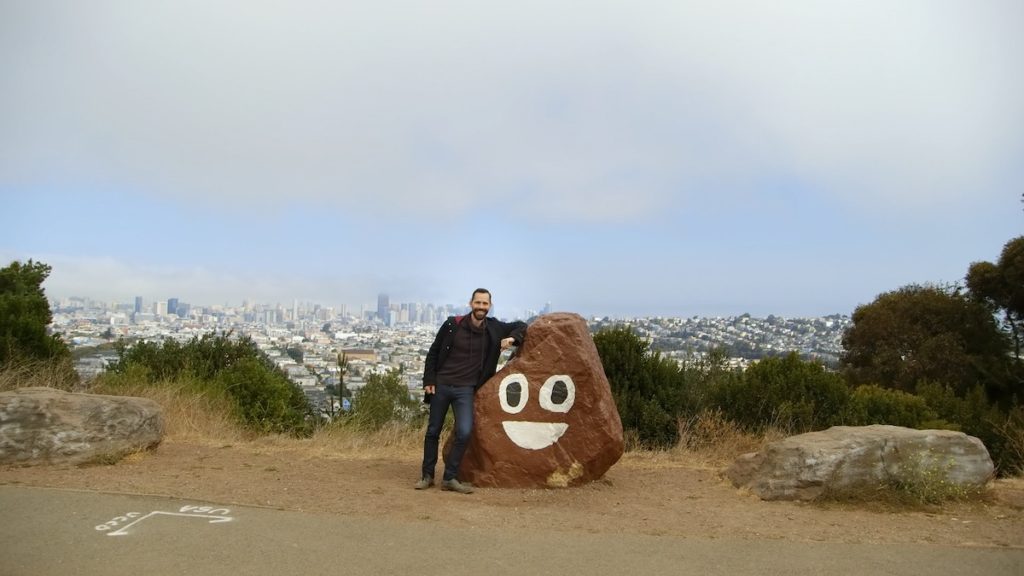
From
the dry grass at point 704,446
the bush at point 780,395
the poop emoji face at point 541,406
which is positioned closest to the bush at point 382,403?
the dry grass at point 704,446

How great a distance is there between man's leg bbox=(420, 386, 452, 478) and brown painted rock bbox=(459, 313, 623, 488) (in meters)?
0.36

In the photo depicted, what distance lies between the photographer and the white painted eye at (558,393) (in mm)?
8287

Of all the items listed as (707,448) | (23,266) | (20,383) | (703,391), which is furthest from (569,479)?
(23,266)

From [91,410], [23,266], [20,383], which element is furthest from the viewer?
[23,266]

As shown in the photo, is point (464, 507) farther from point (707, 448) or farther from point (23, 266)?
point (23, 266)

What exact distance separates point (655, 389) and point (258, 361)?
28.3 ft

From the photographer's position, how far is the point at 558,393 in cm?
832

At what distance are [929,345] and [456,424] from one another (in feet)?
64.2

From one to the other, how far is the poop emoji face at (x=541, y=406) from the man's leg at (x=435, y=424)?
606 millimetres

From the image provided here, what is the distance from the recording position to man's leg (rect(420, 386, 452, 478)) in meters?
8.20

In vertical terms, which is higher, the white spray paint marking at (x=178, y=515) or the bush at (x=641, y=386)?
the bush at (x=641, y=386)

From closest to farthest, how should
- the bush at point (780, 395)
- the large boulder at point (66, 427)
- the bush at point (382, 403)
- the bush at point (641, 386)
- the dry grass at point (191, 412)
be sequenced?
the large boulder at point (66, 427)
the dry grass at point (191, 412)
the bush at point (641, 386)
the bush at point (780, 395)
the bush at point (382, 403)

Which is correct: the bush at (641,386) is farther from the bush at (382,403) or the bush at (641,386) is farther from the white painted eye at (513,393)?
the white painted eye at (513,393)

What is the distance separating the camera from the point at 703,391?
13.6 m
